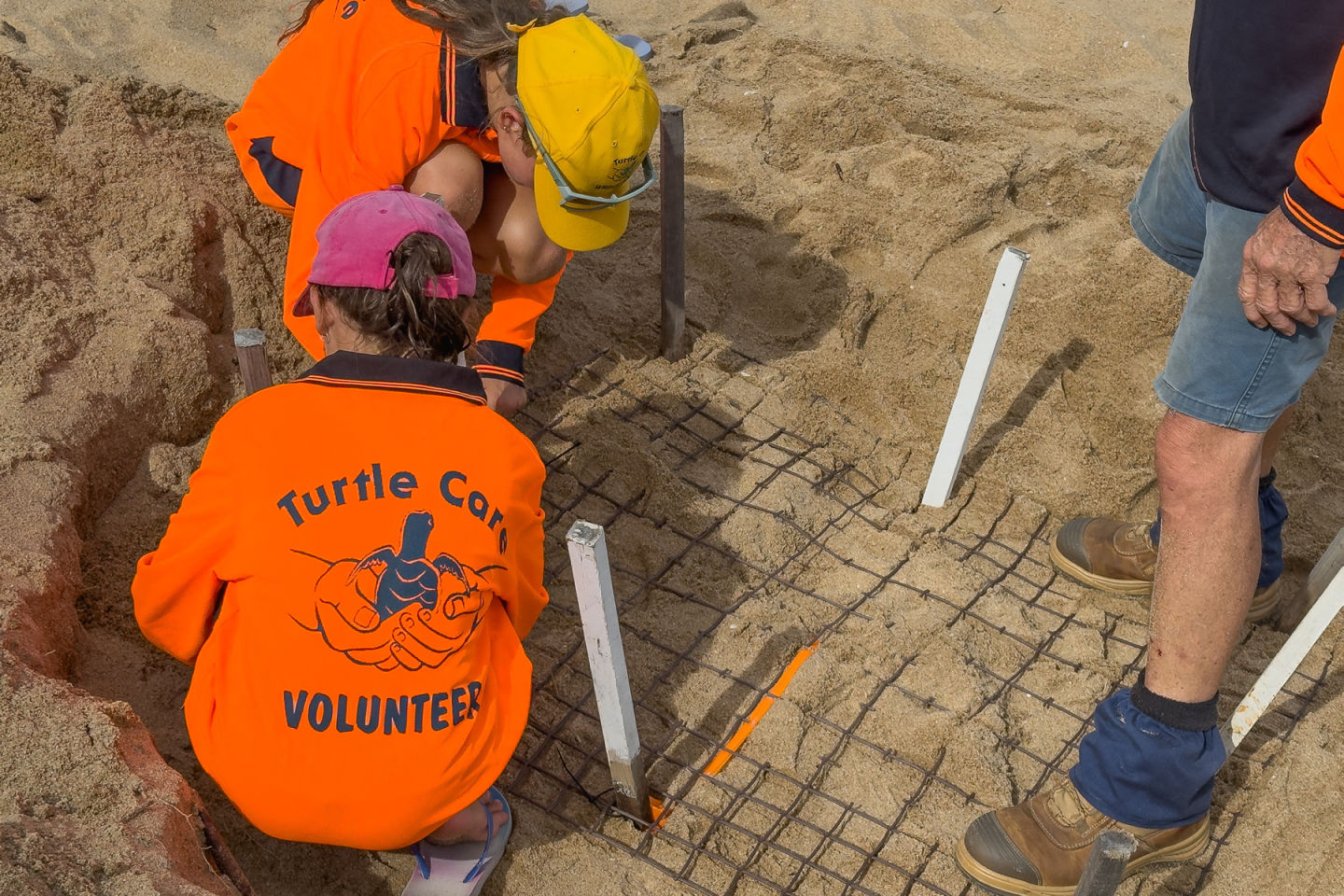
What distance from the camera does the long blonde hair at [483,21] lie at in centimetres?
198

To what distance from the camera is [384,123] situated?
2008mm

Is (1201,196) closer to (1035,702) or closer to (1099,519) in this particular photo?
(1099,519)

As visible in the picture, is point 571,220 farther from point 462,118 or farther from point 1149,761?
point 1149,761

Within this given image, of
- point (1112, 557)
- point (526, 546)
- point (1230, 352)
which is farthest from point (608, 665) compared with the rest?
point (1112, 557)

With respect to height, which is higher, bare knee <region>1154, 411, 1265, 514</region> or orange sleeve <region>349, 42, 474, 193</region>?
orange sleeve <region>349, 42, 474, 193</region>

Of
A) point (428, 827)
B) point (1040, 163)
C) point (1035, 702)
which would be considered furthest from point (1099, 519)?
point (428, 827)

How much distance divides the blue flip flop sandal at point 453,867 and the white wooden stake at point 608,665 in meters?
0.22

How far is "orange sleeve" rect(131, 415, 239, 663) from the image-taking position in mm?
1476

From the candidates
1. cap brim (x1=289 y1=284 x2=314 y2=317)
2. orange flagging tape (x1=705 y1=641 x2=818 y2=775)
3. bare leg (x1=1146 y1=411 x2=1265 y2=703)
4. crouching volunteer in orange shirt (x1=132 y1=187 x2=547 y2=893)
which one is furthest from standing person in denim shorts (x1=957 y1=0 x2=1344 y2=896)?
cap brim (x1=289 y1=284 x2=314 y2=317)

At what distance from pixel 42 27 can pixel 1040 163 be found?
292 centimetres

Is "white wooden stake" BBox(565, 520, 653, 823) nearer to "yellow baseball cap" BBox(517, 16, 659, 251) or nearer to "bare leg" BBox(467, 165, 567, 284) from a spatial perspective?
"yellow baseball cap" BBox(517, 16, 659, 251)

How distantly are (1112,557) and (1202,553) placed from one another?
80 cm

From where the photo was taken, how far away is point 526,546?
1633 mm

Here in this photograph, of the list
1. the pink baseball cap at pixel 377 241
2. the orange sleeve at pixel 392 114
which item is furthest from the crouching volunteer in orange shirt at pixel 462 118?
the pink baseball cap at pixel 377 241
